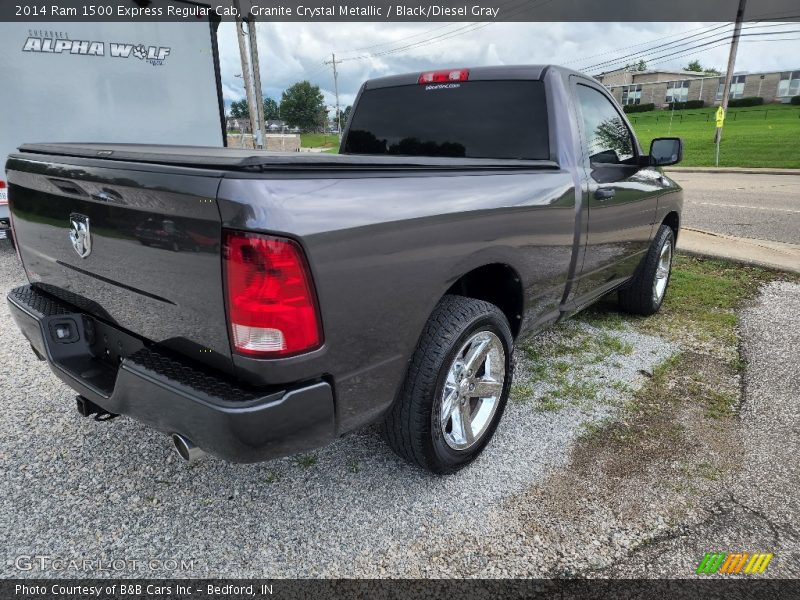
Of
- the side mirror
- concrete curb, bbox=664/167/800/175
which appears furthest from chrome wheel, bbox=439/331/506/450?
Answer: concrete curb, bbox=664/167/800/175

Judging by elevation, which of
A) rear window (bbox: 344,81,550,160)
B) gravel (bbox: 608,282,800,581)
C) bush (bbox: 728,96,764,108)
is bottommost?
gravel (bbox: 608,282,800,581)

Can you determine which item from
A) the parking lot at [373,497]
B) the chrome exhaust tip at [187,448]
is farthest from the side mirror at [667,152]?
the chrome exhaust tip at [187,448]

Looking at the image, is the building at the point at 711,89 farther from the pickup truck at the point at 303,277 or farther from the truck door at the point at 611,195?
the pickup truck at the point at 303,277

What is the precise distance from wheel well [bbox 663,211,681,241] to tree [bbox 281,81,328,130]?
328ft

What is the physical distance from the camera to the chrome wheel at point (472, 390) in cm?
241

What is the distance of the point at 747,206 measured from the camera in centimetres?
1214

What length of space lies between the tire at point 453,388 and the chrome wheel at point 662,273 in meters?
2.57

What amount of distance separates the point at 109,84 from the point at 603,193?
607 cm

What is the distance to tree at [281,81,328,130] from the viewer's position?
100 meters

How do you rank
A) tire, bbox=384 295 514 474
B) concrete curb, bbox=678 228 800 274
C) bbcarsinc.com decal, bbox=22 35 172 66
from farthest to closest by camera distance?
concrete curb, bbox=678 228 800 274
bbcarsinc.com decal, bbox=22 35 172 66
tire, bbox=384 295 514 474

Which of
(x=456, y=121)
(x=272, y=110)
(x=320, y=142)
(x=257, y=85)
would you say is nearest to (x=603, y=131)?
(x=456, y=121)

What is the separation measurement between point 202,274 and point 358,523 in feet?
4.12

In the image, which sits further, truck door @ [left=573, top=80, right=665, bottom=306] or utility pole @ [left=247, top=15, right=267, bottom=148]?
utility pole @ [left=247, top=15, right=267, bottom=148]

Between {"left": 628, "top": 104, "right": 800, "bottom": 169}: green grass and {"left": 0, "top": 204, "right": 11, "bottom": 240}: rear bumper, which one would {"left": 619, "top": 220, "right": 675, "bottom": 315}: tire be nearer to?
{"left": 0, "top": 204, "right": 11, "bottom": 240}: rear bumper
